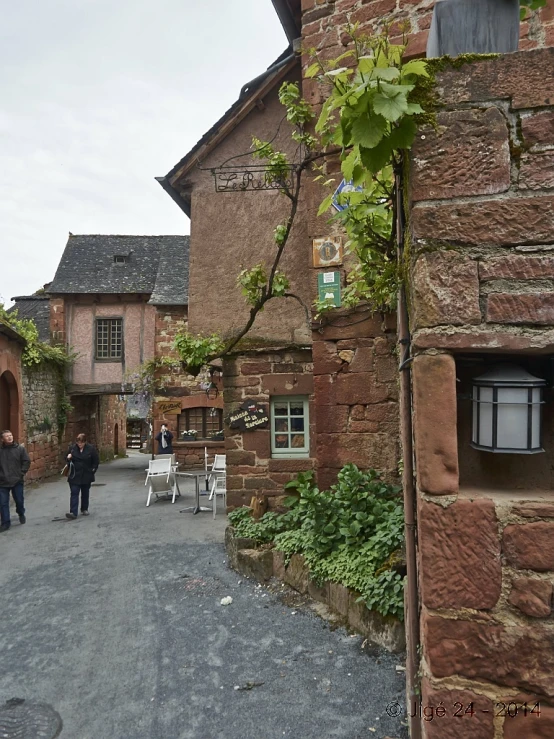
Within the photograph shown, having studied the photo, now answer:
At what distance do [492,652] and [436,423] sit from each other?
25.3 inches

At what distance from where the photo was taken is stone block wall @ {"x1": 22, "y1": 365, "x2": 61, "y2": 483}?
13.1 metres

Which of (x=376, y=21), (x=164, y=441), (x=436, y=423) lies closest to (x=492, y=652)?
(x=436, y=423)

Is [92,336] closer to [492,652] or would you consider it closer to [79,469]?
[79,469]

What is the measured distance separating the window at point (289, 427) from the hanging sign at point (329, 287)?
163 cm

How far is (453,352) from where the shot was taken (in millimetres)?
1467

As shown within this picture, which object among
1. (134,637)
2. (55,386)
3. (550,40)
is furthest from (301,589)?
(55,386)

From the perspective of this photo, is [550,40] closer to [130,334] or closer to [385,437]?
[385,437]

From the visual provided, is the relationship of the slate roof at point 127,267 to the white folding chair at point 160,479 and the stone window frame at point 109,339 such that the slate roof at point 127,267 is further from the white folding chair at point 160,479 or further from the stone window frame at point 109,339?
the white folding chair at point 160,479

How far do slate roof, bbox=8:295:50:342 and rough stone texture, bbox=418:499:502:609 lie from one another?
16810 mm

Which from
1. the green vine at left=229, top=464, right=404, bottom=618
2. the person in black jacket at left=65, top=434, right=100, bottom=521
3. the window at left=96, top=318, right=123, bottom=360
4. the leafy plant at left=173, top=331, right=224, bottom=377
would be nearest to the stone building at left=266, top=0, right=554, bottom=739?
the green vine at left=229, top=464, right=404, bottom=618

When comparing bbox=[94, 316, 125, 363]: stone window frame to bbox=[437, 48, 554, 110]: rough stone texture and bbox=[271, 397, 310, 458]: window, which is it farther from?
bbox=[437, 48, 554, 110]: rough stone texture

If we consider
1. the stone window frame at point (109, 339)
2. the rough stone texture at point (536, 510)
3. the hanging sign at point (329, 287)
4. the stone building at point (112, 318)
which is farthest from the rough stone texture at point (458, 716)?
the stone window frame at point (109, 339)

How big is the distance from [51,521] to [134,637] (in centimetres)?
523

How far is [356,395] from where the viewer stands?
5.69 metres
